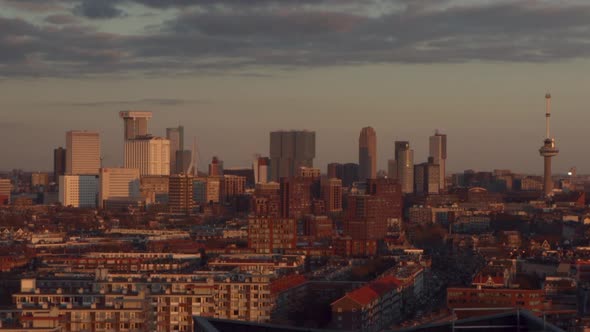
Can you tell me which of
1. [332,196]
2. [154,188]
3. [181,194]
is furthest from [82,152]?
[332,196]

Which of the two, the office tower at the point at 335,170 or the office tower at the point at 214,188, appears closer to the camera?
the office tower at the point at 214,188

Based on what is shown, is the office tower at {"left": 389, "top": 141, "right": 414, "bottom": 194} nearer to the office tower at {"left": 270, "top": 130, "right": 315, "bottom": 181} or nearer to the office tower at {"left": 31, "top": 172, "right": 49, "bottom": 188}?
A: the office tower at {"left": 270, "top": 130, "right": 315, "bottom": 181}

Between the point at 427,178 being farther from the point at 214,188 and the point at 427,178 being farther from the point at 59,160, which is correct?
the point at 59,160

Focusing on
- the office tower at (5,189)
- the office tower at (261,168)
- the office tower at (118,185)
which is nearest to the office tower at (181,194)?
the office tower at (118,185)

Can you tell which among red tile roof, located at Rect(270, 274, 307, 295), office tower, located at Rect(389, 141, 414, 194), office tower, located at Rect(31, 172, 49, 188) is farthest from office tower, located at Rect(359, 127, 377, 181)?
red tile roof, located at Rect(270, 274, 307, 295)

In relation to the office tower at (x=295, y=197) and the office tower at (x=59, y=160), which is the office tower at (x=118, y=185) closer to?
the office tower at (x=59, y=160)

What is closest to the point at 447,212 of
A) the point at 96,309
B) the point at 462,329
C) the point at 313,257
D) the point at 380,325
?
the point at 313,257
